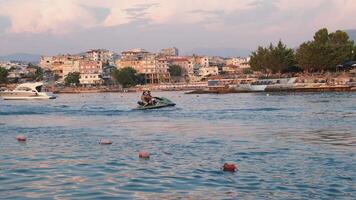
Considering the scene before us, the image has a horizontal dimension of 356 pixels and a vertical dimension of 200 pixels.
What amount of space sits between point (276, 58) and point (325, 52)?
16.2m

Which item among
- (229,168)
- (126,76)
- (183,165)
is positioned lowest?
(183,165)

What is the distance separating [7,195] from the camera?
1241cm

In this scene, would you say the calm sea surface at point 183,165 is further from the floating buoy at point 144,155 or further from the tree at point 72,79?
the tree at point 72,79

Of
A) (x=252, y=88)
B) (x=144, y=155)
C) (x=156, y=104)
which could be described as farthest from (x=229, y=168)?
(x=252, y=88)

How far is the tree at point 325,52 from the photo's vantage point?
364ft

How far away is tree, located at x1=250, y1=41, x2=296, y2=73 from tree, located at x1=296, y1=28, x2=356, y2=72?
21.4ft

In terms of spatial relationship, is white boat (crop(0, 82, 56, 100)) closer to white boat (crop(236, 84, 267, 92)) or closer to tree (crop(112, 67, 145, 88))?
white boat (crop(236, 84, 267, 92))

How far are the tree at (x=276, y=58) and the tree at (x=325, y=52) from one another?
257 inches

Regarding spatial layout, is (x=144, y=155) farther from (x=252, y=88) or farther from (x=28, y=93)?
(x=252, y=88)

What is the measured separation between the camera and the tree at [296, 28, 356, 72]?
110875mm

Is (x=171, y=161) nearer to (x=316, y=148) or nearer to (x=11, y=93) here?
(x=316, y=148)

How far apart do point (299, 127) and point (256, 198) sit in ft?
57.9

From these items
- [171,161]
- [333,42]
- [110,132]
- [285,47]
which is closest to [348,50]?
[333,42]

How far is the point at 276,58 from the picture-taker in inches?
4921
